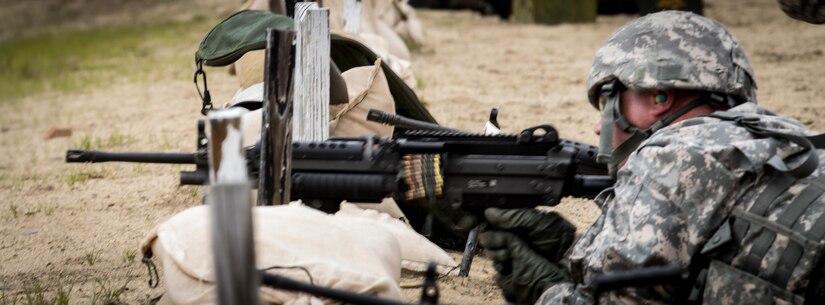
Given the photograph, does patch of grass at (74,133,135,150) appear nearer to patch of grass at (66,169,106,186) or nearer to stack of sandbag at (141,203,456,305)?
patch of grass at (66,169,106,186)

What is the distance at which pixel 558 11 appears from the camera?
11.9 meters

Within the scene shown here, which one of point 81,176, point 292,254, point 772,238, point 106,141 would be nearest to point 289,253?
point 292,254

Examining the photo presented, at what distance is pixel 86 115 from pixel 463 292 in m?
5.40

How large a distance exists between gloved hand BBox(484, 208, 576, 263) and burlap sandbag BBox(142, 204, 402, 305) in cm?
39

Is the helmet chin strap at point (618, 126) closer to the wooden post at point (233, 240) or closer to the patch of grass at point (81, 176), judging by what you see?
the wooden post at point (233, 240)

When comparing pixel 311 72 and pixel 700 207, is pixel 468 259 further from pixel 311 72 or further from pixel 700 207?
pixel 700 207

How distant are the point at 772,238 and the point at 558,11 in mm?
9042

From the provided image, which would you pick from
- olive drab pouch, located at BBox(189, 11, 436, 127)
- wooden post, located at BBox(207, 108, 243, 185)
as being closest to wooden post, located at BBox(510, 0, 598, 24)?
olive drab pouch, located at BBox(189, 11, 436, 127)

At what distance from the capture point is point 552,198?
11.5 ft

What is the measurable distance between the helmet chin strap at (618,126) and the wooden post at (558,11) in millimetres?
8518

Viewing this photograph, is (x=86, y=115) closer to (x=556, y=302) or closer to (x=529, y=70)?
(x=529, y=70)

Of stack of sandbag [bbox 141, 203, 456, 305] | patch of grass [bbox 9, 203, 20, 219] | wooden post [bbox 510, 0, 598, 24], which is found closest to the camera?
stack of sandbag [bbox 141, 203, 456, 305]

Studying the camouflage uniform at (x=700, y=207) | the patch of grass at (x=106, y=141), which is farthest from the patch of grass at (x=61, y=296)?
the patch of grass at (x=106, y=141)

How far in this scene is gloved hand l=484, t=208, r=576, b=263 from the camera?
3494mm
